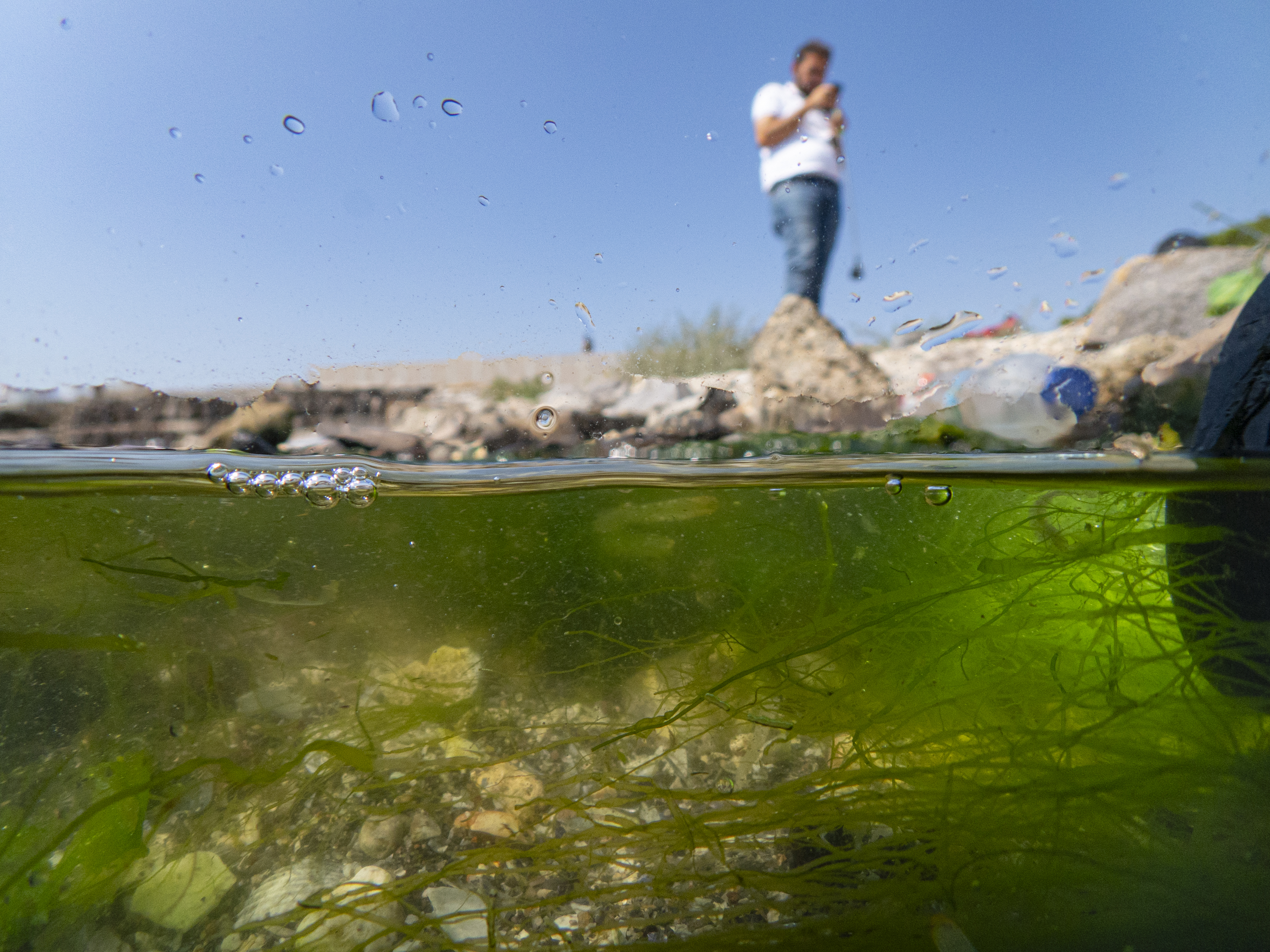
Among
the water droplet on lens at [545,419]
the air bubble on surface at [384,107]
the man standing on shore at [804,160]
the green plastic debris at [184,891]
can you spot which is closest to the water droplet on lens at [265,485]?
the water droplet on lens at [545,419]

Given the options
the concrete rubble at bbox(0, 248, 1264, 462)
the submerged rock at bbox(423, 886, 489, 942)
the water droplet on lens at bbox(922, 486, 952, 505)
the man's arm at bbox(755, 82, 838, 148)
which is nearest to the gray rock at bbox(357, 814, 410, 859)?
the submerged rock at bbox(423, 886, 489, 942)

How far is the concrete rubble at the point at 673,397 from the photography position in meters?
2.23

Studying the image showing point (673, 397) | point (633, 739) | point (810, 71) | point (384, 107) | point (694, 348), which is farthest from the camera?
point (673, 397)

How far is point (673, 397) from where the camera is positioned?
255 cm

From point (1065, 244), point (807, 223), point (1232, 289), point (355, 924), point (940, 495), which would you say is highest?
point (807, 223)

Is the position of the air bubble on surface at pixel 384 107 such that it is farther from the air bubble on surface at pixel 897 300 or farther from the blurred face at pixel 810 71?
the air bubble on surface at pixel 897 300

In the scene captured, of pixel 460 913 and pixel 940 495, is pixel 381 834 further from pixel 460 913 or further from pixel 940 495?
pixel 940 495

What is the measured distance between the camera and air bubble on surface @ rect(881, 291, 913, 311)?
7.18 ft

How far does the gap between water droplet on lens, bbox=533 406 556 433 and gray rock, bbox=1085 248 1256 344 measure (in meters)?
2.09

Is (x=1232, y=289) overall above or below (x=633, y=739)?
above

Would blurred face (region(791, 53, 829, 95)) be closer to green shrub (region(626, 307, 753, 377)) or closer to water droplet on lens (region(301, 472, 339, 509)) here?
green shrub (region(626, 307, 753, 377))

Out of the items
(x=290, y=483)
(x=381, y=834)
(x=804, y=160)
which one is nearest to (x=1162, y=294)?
(x=804, y=160)

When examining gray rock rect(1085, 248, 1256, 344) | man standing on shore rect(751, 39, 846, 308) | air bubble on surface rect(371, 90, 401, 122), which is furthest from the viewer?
gray rock rect(1085, 248, 1256, 344)

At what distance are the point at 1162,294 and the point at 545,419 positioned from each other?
238 centimetres
